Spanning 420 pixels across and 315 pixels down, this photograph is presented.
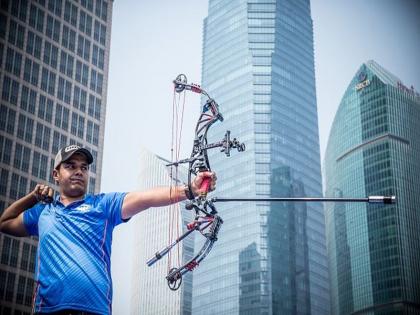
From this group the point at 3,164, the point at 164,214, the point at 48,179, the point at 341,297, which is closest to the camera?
the point at 3,164

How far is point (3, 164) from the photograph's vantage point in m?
61.3

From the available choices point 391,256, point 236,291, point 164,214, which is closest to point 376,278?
point 391,256

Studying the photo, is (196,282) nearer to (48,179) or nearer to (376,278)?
(376,278)

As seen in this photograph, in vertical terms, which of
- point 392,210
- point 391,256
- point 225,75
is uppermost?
point 225,75

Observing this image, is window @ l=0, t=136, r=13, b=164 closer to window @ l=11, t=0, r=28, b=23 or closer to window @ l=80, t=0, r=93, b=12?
window @ l=11, t=0, r=28, b=23

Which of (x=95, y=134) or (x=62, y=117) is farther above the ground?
(x=62, y=117)

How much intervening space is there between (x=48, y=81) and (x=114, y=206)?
6491 centimetres

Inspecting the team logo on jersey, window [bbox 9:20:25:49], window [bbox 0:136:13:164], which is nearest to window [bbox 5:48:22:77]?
window [bbox 9:20:25:49]

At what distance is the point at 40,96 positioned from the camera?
219 feet

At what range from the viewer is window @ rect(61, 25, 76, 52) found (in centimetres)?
7125

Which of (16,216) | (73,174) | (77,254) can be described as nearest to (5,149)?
(16,216)

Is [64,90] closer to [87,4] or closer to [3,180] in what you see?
[87,4]

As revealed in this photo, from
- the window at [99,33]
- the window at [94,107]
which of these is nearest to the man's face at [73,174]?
the window at [94,107]

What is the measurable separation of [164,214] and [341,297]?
3448cm
